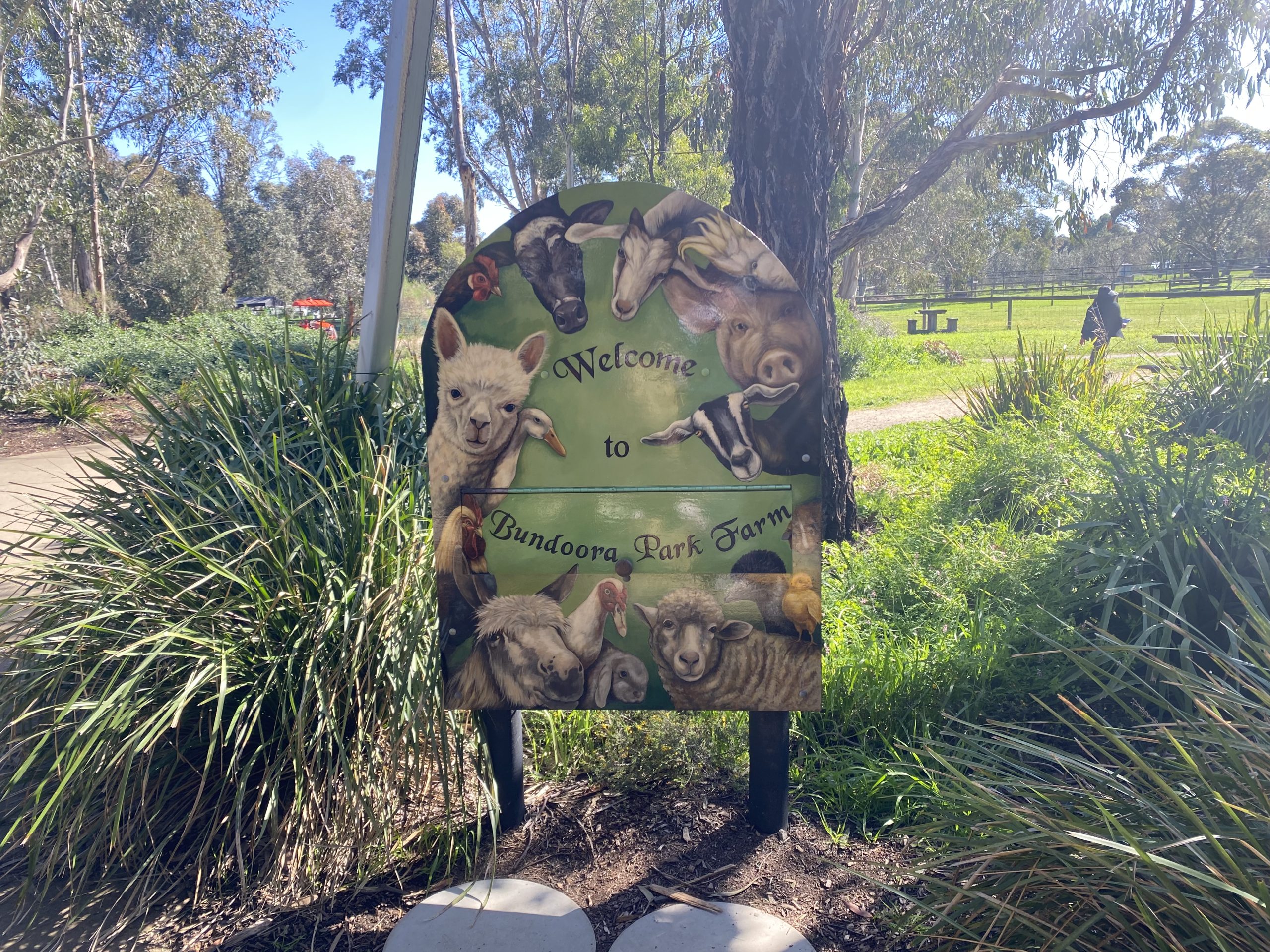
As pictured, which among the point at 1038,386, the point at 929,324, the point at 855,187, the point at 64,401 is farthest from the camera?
the point at 929,324

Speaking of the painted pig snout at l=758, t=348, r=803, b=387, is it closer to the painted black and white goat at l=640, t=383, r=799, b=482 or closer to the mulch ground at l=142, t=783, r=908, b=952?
the painted black and white goat at l=640, t=383, r=799, b=482

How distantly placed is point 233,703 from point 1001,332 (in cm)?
3174

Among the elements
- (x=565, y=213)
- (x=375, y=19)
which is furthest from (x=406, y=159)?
(x=375, y=19)

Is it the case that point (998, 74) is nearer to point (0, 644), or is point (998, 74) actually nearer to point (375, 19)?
point (0, 644)

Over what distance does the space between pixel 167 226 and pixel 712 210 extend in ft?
111

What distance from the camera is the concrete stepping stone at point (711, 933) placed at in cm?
219

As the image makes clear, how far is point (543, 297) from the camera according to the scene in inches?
88.1

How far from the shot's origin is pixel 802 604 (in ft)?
7.44

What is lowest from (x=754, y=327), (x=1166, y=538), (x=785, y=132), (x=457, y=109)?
(x=1166, y=538)

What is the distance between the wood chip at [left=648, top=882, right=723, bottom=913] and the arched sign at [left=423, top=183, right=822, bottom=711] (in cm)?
54

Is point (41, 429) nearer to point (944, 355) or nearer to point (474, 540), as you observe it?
point (474, 540)

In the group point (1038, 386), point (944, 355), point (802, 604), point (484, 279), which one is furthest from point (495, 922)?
point (944, 355)

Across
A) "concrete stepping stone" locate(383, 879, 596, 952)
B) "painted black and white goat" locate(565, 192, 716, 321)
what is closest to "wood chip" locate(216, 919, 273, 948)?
"concrete stepping stone" locate(383, 879, 596, 952)

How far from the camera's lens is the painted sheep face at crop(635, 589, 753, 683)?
2.29 m
